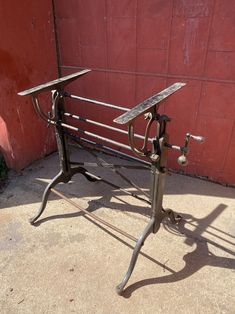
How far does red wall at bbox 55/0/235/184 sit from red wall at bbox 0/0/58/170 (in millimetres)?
261

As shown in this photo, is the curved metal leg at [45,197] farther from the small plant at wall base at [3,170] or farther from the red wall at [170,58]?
the red wall at [170,58]

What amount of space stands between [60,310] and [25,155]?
85.5 inches

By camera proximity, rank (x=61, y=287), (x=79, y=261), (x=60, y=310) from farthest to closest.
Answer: (x=79, y=261) → (x=61, y=287) → (x=60, y=310)

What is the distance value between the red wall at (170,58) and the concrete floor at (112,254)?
672mm

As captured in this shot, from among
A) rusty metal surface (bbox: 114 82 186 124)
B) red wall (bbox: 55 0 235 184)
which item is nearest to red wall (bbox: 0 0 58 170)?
red wall (bbox: 55 0 235 184)

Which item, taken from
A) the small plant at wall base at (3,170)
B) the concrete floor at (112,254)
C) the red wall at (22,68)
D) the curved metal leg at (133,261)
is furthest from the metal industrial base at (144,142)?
the red wall at (22,68)

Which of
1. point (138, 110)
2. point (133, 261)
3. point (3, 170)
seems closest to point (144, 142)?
point (138, 110)

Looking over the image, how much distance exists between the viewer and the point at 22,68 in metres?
3.46

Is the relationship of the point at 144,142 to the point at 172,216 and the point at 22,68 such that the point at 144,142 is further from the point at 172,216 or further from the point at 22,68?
the point at 22,68

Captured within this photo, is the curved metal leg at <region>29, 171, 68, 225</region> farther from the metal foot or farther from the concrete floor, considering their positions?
the metal foot

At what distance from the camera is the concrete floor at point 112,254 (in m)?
2.22

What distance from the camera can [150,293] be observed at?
228 centimetres

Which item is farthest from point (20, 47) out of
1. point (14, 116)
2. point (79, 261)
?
point (79, 261)

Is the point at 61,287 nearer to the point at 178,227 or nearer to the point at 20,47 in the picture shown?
the point at 178,227
